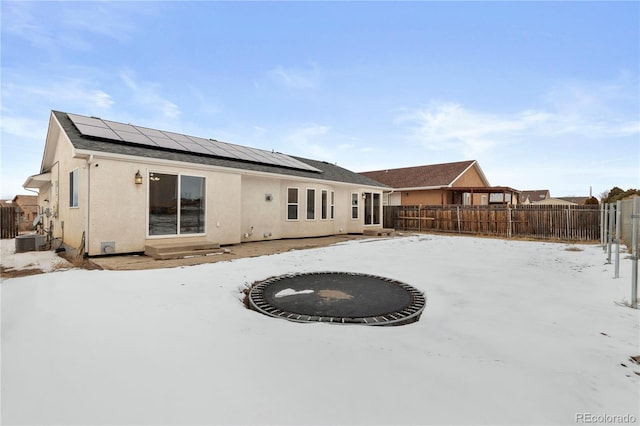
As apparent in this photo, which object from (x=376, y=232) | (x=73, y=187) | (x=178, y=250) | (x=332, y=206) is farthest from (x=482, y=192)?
(x=73, y=187)

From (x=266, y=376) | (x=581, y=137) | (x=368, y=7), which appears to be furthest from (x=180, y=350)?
(x=581, y=137)

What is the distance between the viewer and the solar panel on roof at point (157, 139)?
773 centimetres

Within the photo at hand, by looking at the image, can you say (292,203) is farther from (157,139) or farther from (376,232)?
(157,139)

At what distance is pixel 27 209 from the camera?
19.1 metres

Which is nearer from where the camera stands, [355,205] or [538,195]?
[355,205]

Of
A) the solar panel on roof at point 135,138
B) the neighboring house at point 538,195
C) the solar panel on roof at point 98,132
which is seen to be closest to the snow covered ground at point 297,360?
the solar panel on roof at point 98,132

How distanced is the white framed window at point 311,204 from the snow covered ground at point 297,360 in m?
7.93

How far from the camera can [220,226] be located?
871cm

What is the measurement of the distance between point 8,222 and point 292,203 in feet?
42.2

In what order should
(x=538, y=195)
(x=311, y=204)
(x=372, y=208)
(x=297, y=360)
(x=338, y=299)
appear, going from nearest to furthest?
(x=297, y=360), (x=338, y=299), (x=311, y=204), (x=372, y=208), (x=538, y=195)

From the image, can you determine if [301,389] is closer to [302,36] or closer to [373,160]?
[302,36]

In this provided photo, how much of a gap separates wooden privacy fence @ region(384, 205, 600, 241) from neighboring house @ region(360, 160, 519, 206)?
316 cm

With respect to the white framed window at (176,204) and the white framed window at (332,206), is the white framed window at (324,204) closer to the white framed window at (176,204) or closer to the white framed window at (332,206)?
the white framed window at (332,206)

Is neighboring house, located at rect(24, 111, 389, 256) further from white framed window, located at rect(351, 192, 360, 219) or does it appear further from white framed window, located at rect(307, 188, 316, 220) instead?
white framed window, located at rect(351, 192, 360, 219)
